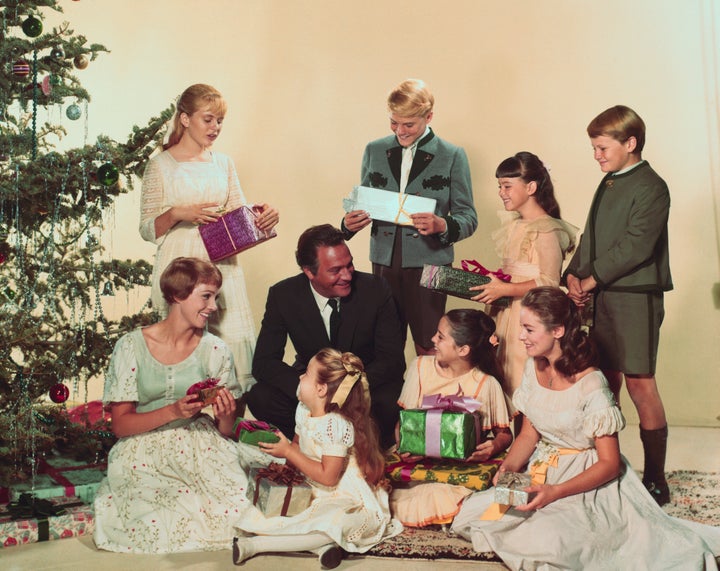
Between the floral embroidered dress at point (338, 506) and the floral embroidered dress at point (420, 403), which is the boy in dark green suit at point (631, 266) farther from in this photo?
the floral embroidered dress at point (338, 506)

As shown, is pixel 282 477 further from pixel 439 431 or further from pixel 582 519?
pixel 582 519

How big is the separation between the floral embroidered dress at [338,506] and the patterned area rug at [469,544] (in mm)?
72

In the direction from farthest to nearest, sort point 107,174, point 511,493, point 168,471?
point 107,174, point 168,471, point 511,493

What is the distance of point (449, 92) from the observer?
6.68 metres

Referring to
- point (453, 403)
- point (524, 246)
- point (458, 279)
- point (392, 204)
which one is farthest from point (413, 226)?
point (453, 403)

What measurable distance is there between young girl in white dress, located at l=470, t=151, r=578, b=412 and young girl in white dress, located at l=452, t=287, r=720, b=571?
0.43 m

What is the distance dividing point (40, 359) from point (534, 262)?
234 cm

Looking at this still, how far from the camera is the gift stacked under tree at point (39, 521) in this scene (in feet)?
13.9

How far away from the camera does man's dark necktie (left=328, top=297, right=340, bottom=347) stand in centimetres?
493

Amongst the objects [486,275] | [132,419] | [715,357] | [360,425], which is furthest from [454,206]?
[715,357]

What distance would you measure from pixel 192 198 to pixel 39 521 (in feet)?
5.49

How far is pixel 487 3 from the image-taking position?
21.7ft

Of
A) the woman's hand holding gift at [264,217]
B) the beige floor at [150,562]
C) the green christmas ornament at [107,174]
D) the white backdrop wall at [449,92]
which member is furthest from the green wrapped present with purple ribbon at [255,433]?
the white backdrop wall at [449,92]

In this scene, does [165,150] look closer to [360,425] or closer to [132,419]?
[132,419]
